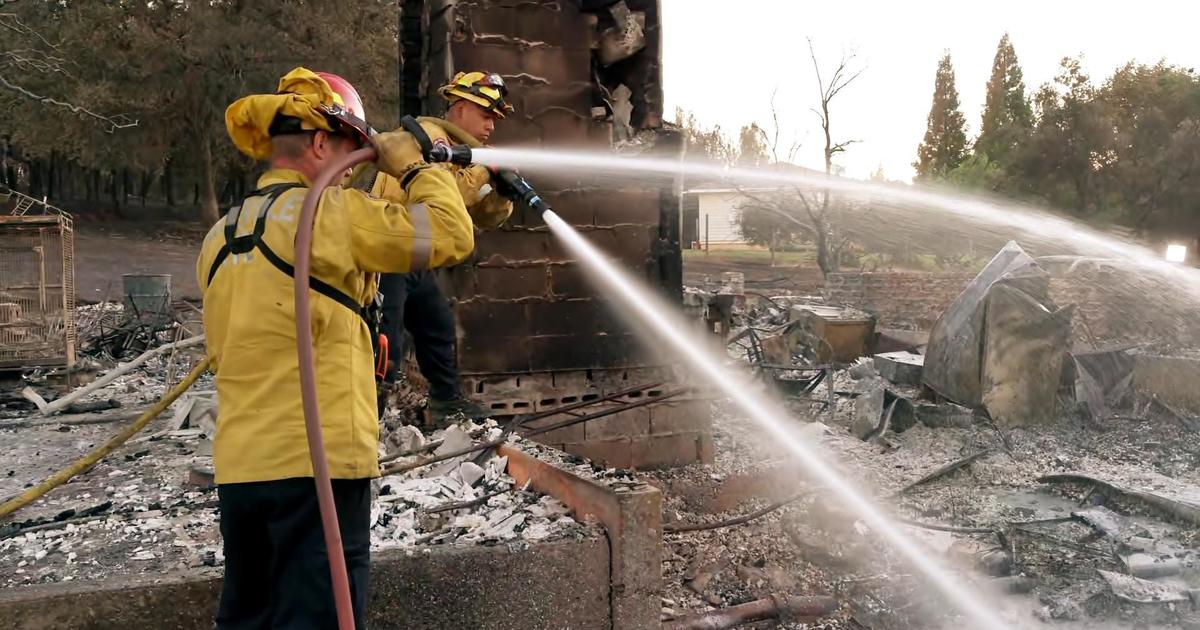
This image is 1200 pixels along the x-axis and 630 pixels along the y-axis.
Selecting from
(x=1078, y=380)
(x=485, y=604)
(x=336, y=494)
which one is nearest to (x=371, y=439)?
(x=336, y=494)

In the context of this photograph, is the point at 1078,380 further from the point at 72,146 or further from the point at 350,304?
the point at 72,146

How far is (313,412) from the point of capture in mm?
2275

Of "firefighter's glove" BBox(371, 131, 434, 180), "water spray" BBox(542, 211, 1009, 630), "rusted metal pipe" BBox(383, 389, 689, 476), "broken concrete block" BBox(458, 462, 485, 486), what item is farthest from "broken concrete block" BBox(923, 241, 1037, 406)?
"firefighter's glove" BBox(371, 131, 434, 180)

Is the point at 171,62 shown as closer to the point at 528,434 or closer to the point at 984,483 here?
the point at 528,434

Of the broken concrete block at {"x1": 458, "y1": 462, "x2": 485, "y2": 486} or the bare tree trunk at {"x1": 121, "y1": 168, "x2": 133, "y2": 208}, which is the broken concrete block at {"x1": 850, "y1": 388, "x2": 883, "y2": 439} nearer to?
the broken concrete block at {"x1": 458, "y1": 462, "x2": 485, "y2": 486}

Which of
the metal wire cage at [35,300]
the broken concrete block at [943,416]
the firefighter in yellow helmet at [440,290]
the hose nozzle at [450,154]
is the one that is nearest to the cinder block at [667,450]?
the firefighter in yellow helmet at [440,290]

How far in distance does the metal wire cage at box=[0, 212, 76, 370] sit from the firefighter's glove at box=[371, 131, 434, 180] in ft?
32.1

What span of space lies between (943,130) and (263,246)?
44284 millimetres

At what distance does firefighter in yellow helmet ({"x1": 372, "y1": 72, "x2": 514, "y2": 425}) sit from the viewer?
4082 millimetres

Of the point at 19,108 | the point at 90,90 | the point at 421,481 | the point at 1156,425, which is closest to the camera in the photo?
the point at 421,481

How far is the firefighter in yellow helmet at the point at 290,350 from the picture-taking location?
8.03 feet

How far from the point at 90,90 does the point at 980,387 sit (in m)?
24.3

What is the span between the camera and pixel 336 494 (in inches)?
99.7

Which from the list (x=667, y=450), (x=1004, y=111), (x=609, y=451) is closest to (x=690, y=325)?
(x=667, y=450)
